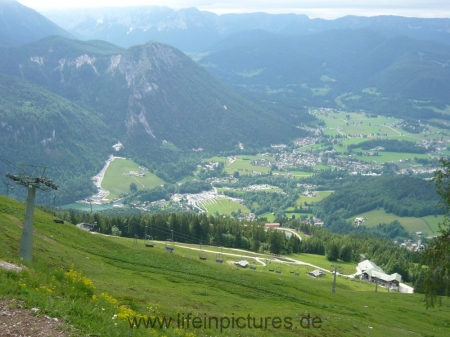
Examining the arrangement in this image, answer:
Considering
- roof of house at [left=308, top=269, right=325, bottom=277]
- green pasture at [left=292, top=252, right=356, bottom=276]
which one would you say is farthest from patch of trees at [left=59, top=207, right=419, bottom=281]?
roof of house at [left=308, top=269, right=325, bottom=277]

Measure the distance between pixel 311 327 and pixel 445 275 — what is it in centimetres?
1062

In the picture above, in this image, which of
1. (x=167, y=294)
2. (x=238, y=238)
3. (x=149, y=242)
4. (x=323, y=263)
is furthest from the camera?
(x=238, y=238)

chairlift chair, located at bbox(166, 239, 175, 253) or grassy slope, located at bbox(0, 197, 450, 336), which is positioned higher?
grassy slope, located at bbox(0, 197, 450, 336)

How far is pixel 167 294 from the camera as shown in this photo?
38.2 meters

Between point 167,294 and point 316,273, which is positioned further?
point 316,273

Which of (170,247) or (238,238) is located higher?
(238,238)

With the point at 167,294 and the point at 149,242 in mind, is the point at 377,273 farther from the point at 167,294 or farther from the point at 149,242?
the point at 167,294

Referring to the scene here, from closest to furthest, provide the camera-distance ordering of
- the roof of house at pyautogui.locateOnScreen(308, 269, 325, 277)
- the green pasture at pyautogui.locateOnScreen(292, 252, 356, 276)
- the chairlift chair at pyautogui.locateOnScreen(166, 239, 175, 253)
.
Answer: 1. the chairlift chair at pyautogui.locateOnScreen(166, 239, 175, 253)
2. the roof of house at pyautogui.locateOnScreen(308, 269, 325, 277)
3. the green pasture at pyautogui.locateOnScreen(292, 252, 356, 276)

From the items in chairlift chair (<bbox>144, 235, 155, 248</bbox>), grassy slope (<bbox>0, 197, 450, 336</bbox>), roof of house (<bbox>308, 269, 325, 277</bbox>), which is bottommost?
roof of house (<bbox>308, 269, 325, 277</bbox>)

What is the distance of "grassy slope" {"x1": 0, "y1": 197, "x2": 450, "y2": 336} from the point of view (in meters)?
22.1

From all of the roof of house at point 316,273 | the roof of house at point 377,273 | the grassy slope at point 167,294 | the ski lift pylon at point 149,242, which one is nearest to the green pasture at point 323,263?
the roof of house at point 377,273

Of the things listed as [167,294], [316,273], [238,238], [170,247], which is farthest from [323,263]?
[167,294]

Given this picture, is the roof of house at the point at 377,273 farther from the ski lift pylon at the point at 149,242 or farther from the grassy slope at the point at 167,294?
the ski lift pylon at the point at 149,242

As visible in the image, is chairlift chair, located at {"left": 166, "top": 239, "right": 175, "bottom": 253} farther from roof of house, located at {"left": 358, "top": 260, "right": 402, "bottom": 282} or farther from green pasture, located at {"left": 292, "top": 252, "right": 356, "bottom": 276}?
roof of house, located at {"left": 358, "top": 260, "right": 402, "bottom": 282}
